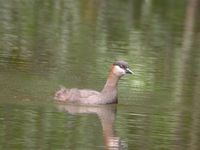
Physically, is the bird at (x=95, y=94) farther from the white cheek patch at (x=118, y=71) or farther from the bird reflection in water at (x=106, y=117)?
the bird reflection in water at (x=106, y=117)

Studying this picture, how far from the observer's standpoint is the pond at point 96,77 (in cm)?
1547

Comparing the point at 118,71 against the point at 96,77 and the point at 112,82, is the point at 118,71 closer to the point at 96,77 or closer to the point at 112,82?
the point at 112,82

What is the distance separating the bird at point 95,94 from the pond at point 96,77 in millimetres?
186

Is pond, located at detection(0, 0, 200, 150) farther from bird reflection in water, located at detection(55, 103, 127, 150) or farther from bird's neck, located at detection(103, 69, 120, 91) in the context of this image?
bird's neck, located at detection(103, 69, 120, 91)

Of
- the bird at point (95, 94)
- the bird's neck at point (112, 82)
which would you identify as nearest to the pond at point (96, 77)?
the bird at point (95, 94)

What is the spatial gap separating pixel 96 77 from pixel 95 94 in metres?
2.53

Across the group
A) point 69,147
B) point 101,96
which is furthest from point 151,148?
point 101,96

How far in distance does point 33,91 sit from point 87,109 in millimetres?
1497

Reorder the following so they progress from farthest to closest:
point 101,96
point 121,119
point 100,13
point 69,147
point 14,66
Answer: point 100,13 < point 14,66 < point 101,96 < point 121,119 < point 69,147

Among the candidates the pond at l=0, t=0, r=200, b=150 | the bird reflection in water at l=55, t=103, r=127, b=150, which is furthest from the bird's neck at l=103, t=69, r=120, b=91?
the bird reflection in water at l=55, t=103, r=127, b=150

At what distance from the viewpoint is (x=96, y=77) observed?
21.1 metres

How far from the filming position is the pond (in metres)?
15.5

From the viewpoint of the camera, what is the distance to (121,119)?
17.0m

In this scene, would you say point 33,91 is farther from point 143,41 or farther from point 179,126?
point 143,41
